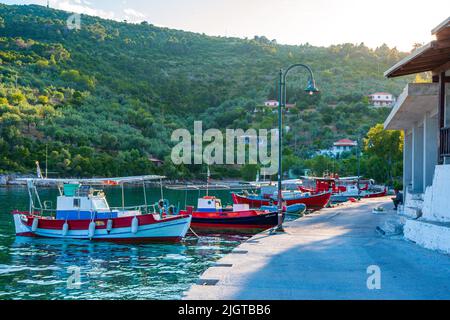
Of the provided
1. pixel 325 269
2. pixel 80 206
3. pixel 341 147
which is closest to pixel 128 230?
pixel 80 206

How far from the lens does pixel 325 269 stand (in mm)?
13484

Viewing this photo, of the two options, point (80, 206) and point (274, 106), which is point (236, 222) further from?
point (274, 106)

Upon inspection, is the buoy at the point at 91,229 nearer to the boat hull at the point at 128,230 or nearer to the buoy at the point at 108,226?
the boat hull at the point at 128,230

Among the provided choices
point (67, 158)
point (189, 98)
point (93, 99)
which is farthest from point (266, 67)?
point (67, 158)

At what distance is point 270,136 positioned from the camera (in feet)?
336

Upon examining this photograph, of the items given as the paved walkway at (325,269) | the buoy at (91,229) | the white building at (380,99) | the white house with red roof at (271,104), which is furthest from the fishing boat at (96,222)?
the white building at (380,99)

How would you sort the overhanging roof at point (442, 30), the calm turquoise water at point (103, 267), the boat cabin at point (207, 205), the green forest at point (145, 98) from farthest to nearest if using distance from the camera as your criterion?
the green forest at point (145, 98), the boat cabin at point (207, 205), the calm turquoise water at point (103, 267), the overhanging roof at point (442, 30)

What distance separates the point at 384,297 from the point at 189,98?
13566 centimetres

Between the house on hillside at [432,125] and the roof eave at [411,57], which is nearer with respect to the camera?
the house on hillside at [432,125]

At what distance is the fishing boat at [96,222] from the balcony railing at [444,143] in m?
13.5

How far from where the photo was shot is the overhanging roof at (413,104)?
2029 centimetres

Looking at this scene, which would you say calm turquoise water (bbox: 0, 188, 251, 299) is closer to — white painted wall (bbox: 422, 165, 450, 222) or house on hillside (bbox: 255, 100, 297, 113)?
white painted wall (bbox: 422, 165, 450, 222)

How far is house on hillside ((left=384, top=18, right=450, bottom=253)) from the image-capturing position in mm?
16500

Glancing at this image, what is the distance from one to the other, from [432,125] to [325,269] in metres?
12.7
